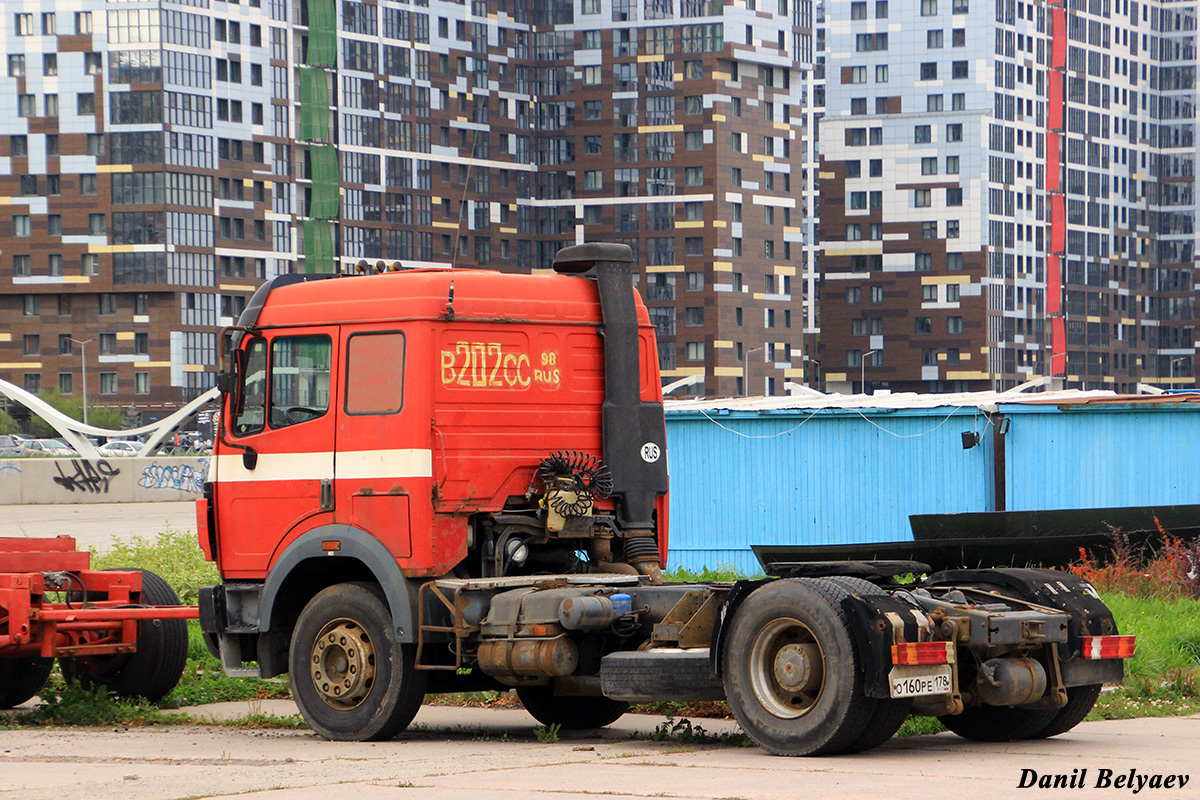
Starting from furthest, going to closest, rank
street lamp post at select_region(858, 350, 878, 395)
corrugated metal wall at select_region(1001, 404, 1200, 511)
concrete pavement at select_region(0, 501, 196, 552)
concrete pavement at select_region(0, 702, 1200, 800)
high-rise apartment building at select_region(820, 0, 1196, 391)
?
street lamp post at select_region(858, 350, 878, 395)
high-rise apartment building at select_region(820, 0, 1196, 391)
concrete pavement at select_region(0, 501, 196, 552)
corrugated metal wall at select_region(1001, 404, 1200, 511)
concrete pavement at select_region(0, 702, 1200, 800)

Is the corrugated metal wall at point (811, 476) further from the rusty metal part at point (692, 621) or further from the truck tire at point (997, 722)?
the rusty metal part at point (692, 621)

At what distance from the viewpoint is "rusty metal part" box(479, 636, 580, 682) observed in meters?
11.6

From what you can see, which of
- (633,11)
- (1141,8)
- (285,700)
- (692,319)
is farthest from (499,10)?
(285,700)

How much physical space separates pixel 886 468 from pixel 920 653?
16.5 metres

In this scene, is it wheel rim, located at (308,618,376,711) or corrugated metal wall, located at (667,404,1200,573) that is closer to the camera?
wheel rim, located at (308,618,376,711)

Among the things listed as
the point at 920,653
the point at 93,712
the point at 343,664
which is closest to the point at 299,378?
the point at 343,664

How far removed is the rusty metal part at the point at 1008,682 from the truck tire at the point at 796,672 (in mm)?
765

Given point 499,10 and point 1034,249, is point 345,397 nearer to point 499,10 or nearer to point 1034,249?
point 499,10

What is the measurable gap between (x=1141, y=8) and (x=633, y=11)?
5519cm

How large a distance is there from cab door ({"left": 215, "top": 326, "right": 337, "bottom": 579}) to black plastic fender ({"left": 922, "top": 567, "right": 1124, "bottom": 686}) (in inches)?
160

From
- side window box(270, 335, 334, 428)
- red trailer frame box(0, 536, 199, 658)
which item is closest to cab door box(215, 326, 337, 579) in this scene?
side window box(270, 335, 334, 428)

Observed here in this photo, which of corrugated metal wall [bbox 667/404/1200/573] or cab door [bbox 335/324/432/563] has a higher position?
cab door [bbox 335/324/432/563]

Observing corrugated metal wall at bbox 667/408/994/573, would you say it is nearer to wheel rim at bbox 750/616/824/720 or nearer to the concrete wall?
wheel rim at bbox 750/616/824/720

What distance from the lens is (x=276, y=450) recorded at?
41.7 ft
